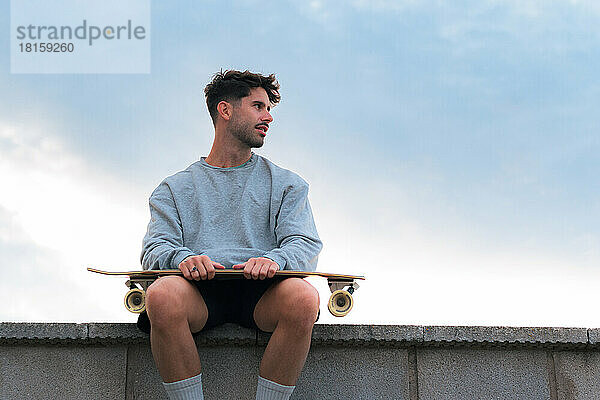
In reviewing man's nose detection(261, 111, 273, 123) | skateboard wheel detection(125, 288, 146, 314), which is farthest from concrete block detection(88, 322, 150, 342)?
man's nose detection(261, 111, 273, 123)

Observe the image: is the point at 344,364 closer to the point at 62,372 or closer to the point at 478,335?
the point at 478,335

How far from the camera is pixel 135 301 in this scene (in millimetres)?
2715

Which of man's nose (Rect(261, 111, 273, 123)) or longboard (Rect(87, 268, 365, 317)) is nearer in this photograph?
longboard (Rect(87, 268, 365, 317))

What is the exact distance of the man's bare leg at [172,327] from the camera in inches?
93.5

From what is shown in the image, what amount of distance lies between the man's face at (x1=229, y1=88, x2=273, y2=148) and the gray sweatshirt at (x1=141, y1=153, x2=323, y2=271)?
118 millimetres

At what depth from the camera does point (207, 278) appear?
2.53 m

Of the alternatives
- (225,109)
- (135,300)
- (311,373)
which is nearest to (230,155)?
(225,109)

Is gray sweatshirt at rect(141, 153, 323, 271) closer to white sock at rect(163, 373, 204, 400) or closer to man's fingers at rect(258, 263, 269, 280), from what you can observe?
man's fingers at rect(258, 263, 269, 280)

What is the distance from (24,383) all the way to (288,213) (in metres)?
1.38

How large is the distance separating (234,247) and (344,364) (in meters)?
0.72

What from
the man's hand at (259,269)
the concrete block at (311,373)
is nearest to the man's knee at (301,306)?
the man's hand at (259,269)

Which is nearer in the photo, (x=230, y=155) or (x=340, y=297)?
(x=340, y=297)

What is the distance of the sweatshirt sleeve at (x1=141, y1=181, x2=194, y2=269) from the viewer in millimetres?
2686

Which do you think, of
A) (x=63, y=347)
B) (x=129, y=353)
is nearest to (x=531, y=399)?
(x=129, y=353)
